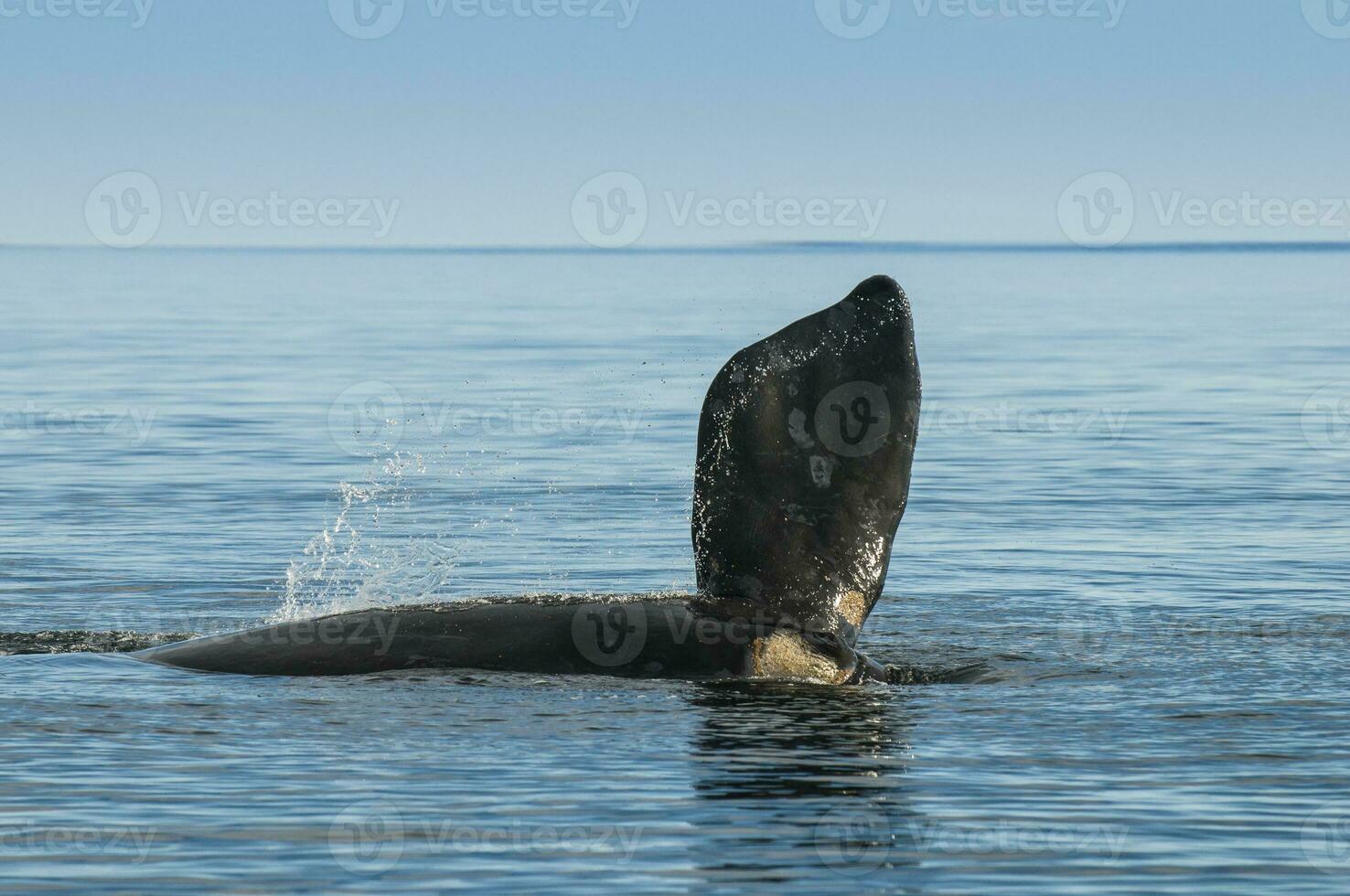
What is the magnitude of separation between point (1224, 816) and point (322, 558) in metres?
9.89

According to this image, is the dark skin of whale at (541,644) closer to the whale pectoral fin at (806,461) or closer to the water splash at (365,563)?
the whale pectoral fin at (806,461)

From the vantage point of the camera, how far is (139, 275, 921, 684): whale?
1108 centimetres

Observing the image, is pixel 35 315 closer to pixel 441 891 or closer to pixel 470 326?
pixel 470 326

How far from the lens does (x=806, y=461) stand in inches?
438
